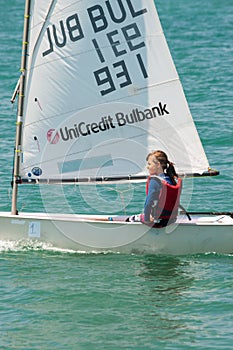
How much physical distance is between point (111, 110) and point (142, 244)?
1847 mm

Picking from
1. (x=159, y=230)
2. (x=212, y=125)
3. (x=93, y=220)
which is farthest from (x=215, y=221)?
(x=212, y=125)

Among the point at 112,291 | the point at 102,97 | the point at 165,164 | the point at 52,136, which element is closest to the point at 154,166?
the point at 165,164

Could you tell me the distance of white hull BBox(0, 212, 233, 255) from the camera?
11.7 m

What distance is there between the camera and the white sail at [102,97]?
11.8m

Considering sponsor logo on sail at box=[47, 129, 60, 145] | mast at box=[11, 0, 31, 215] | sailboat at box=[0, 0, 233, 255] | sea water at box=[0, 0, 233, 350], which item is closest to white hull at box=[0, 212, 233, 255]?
sailboat at box=[0, 0, 233, 255]

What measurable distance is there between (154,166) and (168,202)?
501 millimetres

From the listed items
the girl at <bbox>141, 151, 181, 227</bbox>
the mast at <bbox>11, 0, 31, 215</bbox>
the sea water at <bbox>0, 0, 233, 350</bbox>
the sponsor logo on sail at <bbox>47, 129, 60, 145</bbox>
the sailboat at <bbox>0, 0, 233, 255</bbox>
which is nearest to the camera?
the sea water at <bbox>0, 0, 233, 350</bbox>

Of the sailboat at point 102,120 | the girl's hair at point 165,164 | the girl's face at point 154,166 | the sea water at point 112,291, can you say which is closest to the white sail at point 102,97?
the sailboat at point 102,120

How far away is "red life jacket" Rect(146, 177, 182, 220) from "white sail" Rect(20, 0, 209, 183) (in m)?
0.68

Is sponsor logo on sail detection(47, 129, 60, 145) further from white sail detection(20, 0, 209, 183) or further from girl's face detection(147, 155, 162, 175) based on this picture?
girl's face detection(147, 155, 162, 175)

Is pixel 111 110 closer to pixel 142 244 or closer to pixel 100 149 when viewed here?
pixel 100 149

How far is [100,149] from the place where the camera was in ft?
39.9

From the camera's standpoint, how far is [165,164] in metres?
11.6

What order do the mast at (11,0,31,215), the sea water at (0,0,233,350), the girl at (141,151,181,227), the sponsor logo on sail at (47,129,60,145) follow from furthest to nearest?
the sponsor logo on sail at (47,129,60,145) → the mast at (11,0,31,215) → the girl at (141,151,181,227) → the sea water at (0,0,233,350)
